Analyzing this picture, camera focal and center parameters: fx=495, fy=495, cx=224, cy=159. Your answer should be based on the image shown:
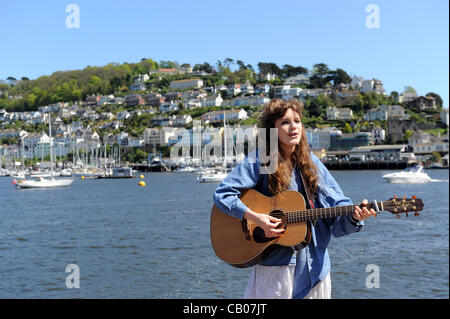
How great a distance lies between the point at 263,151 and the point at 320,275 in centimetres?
54

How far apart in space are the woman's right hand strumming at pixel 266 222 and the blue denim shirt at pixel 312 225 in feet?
0.11

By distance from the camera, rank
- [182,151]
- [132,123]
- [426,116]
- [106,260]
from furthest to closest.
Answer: [132,123]
[426,116]
[182,151]
[106,260]

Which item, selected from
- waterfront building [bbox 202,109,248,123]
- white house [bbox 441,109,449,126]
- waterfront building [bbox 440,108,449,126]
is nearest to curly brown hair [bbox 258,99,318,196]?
waterfront building [bbox 202,109,248,123]

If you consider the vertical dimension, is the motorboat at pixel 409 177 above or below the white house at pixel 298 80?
below

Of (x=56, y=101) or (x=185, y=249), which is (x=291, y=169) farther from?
(x=56, y=101)

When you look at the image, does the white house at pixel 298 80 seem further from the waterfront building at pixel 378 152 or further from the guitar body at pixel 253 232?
the guitar body at pixel 253 232

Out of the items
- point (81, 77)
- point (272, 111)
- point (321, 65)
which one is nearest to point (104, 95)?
point (81, 77)

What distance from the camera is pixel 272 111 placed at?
6.71 feet

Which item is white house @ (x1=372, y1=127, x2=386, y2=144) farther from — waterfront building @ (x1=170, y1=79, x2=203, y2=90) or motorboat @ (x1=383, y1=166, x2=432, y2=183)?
waterfront building @ (x1=170, y1=79, x2=203, y2=90)

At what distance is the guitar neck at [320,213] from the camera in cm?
196

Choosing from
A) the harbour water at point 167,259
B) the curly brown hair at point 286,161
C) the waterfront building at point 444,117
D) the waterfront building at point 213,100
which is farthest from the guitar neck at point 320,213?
the waterfront building at point 213,100

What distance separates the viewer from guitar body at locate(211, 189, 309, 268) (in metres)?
1.99

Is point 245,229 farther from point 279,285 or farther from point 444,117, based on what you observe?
point 444,117
